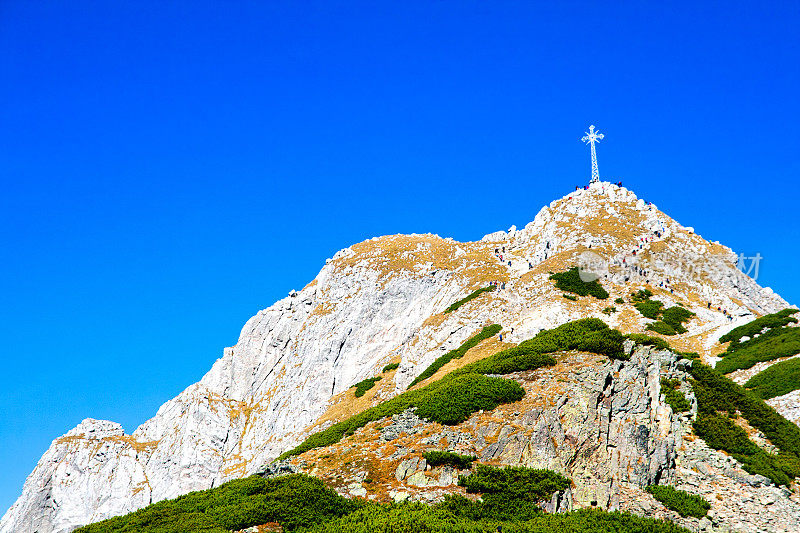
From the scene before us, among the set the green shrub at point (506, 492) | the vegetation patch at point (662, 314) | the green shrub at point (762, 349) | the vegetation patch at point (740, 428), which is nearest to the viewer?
the green shrub at point (506, 492)

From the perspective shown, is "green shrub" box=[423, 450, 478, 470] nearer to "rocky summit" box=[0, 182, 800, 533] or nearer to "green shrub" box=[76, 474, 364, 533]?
"rocky summit" box=[0, 182, 800, 533]

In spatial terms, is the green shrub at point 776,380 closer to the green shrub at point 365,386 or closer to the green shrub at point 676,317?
the green shrub at point 676,317

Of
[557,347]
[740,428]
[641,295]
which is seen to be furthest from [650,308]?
[740,428]

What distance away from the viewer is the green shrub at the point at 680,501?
21656 mm

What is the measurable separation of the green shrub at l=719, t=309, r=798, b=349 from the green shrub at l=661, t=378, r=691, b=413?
21032 mm

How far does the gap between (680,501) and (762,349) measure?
2474 cm

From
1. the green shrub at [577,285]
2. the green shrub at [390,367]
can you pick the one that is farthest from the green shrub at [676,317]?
the green shrub at [390,367]

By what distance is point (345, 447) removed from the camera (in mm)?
27594

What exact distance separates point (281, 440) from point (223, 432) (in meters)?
19.3

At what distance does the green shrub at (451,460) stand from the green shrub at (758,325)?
108 feet

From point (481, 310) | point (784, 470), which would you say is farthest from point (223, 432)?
point (784, 470)

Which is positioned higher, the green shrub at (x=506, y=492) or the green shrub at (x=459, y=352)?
the green shrub at (x=459, y=352)

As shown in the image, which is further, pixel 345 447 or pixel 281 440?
pixel 281 440

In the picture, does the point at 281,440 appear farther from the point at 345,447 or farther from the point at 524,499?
the point at 524,499
